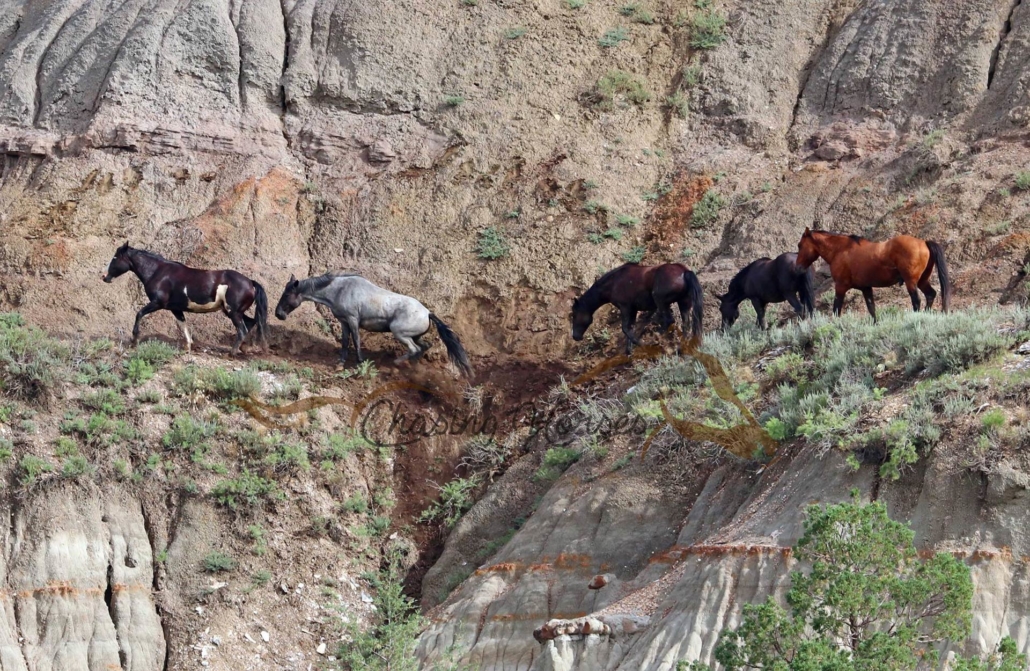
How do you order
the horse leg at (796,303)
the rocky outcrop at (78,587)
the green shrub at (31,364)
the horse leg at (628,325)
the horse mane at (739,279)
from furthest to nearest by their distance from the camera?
1. the horse leg at (628,325)
2. the horse mane at (739,279)
3. the horse leg at (796,303)
4. the green shrub at (31,364)
5. the rocky outcrop at (78,587)

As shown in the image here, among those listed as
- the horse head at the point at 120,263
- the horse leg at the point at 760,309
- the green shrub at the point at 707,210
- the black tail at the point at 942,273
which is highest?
the green shrub at the point at 707,210

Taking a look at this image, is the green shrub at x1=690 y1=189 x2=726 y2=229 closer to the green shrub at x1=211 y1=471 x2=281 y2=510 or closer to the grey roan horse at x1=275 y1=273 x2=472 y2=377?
the grey roan horse at x1=275 y1=273 x2=472 y2=377

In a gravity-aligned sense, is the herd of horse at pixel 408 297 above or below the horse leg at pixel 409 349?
above

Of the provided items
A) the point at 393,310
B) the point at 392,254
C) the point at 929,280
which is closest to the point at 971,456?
the point at 929,280

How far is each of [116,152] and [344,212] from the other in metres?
4.59

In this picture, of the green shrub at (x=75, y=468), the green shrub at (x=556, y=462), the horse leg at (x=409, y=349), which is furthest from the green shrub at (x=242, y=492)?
the green shrub at (x=556, y=462)

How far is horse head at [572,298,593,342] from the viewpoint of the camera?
2250cm

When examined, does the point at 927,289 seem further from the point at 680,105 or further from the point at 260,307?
the point at 260,307

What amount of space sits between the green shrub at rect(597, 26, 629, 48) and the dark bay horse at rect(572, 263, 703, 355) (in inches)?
336

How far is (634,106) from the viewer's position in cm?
2778

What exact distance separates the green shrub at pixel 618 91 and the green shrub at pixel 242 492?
11929 millimetres

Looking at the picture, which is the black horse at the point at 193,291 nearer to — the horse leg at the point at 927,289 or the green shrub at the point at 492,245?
the green shrub at the point at 492,245

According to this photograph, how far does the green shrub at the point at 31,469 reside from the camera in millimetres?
18703

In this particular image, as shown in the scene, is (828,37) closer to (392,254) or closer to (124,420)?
(392,254)
